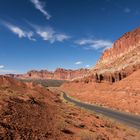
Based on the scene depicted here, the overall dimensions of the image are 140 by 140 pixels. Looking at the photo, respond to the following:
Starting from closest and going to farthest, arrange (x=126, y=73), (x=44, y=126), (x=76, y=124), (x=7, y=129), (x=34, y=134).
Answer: (x=7, y=129) → (x=34, y=134) → (x=44, y=126) → (x=76, y=124) → (x=126, y=73)

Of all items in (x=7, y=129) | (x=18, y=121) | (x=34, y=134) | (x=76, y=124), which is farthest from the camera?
(x=76, y=124)

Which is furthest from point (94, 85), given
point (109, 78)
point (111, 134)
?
point (111, 134)

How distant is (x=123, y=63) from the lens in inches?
4924

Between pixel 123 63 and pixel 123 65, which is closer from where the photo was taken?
pixel 123 65

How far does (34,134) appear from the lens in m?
14.2

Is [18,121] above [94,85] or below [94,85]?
below

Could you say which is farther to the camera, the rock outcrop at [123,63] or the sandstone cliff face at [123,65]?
the rock outcrop at [123,63]

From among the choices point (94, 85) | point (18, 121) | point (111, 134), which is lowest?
point (111, 134)

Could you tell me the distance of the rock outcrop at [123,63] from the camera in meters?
107

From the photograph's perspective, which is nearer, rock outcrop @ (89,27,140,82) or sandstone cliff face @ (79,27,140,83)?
sandstone cliff face @ (79,27,140,83)

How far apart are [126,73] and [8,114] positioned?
93.1 m

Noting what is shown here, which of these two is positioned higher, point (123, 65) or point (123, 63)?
point (123, 63)

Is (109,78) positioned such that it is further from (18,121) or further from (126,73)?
(18,121)

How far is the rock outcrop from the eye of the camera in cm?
10712
